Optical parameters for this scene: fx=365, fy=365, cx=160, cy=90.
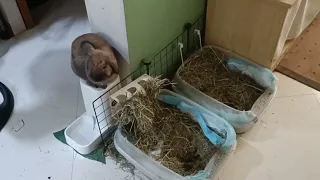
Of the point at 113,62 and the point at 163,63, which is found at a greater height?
the point at 113,62

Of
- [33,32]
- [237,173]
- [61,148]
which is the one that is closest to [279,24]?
[237,173]

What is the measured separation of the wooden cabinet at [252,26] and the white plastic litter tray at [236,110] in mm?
59

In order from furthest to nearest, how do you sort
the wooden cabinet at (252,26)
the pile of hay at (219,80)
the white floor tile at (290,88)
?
the white floor tile at (290,88) < the pile of hay at (219,80) < the wooden cabinet at (252,26)

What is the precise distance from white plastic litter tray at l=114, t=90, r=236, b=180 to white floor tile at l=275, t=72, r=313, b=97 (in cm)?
59

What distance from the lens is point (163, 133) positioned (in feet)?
5.54

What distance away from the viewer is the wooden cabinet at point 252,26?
5.65 feet

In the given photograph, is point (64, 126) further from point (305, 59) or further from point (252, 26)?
point (305, 59)

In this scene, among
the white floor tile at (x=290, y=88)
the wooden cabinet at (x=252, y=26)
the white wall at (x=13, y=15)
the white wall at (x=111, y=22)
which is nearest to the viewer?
the white wall at (x=111, y=22)

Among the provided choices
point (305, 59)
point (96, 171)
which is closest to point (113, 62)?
point (96, 171)

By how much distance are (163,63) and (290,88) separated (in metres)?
0.72

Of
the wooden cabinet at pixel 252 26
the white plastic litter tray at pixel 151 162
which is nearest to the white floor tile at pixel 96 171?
the white plastic litter tray at pixel 151 162

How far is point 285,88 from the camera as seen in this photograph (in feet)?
6.60

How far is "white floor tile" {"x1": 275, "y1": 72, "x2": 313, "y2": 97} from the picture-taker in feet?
6.52

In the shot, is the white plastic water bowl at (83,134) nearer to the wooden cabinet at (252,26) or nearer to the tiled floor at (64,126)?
the tiled floor at (64,126)
